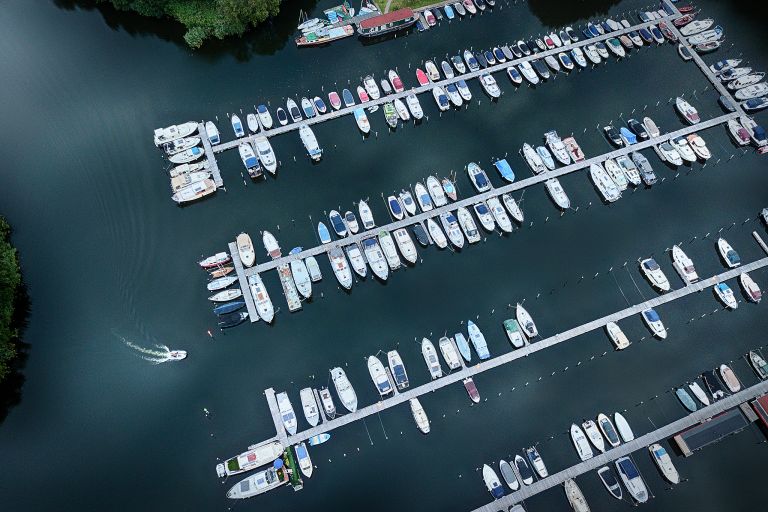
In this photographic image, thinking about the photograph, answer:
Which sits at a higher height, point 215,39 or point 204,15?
point 204,15

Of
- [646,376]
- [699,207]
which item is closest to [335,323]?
[646,376]

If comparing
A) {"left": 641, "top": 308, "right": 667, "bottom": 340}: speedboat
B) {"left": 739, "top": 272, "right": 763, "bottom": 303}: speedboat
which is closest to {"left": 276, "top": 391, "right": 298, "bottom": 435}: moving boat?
{"left": 641, "top": 308, "right": 667, "bottom": 340}: speedboat

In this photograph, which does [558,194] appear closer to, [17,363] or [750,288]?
[750,288]

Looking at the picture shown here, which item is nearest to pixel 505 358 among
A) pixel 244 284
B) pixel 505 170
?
pixel 505 170

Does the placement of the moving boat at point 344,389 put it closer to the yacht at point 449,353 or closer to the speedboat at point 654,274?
the yacht at point 449,353

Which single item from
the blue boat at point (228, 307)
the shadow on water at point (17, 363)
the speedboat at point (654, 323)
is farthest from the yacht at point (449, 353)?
the shadow on water at point (17, 363)

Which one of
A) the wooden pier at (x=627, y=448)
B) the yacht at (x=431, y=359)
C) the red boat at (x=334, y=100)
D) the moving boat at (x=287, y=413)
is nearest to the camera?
the wooden pier at (x=627, y=448)
